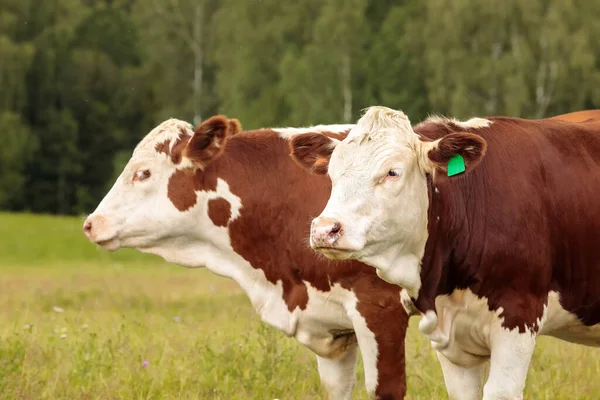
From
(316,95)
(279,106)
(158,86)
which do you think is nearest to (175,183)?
(316,95)

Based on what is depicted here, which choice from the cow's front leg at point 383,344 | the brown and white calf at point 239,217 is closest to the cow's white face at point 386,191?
the cow's front leg at point 383,344

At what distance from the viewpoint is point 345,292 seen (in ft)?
21.7

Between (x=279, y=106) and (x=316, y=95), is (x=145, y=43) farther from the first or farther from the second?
(x=316, y=95)

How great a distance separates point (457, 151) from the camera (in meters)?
5.40

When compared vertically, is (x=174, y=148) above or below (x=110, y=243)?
above

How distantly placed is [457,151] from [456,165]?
0.24 feet

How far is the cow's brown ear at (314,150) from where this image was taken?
19.0ft

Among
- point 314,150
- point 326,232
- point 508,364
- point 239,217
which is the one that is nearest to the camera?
point 326,232

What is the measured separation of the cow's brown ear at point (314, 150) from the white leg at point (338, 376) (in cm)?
172

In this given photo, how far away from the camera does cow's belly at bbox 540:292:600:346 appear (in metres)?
5.82

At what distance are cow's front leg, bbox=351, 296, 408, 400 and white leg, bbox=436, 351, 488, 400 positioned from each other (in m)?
0.41

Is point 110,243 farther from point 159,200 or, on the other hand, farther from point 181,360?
point 181,360

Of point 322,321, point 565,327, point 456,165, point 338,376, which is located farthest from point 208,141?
point 565,327

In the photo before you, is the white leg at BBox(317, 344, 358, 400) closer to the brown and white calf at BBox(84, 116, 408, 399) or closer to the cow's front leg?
the brown and white calf at BBox(84, 116, 408, 399)
